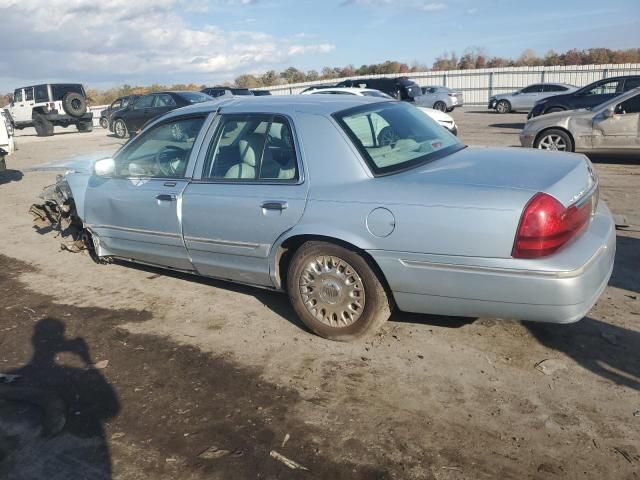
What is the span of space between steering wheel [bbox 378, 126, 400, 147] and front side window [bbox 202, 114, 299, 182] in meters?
0.62

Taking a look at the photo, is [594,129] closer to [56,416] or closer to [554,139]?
[554,139]

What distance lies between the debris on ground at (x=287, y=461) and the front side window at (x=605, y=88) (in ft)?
55.4

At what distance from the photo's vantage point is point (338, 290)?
11.9 feet

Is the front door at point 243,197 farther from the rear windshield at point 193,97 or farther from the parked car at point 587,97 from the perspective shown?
the parked car at point 587,97

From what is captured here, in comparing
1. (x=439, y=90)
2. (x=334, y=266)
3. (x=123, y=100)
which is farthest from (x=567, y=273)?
(x=439, y=90)

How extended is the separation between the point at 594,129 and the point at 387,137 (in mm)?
7341

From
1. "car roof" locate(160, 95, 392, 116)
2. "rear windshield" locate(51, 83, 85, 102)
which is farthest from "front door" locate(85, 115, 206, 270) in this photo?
"rear windshield" locate(51, 83, 85, 102)

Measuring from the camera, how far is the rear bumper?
A: 2941 mm

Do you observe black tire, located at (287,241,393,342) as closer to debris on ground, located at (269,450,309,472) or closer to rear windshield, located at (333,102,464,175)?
rear windshield, located at (333,102,464,175)

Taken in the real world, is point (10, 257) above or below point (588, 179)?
below

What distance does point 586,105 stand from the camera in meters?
16.3

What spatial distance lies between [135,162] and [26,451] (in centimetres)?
265

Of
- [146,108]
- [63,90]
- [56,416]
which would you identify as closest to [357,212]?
[56,416]

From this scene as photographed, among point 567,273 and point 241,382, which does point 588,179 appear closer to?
point 567,273
